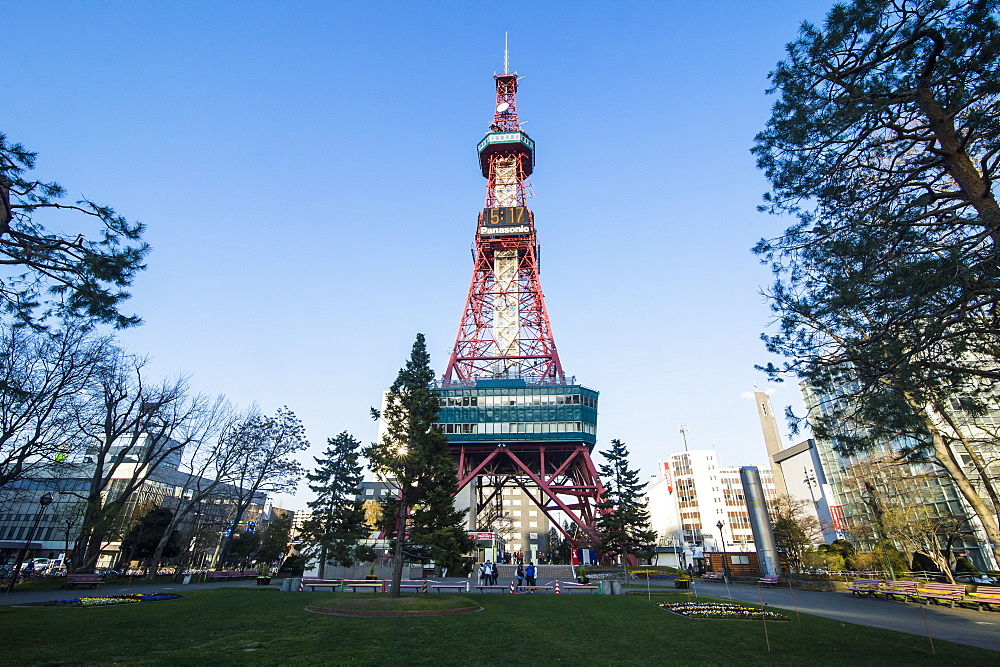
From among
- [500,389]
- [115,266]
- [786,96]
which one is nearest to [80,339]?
[115,266]

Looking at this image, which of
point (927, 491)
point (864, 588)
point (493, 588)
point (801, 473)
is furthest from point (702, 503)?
point (493, 588)

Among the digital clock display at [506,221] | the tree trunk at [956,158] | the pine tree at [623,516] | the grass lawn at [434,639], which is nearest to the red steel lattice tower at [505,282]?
the digital clock display at [506,221]

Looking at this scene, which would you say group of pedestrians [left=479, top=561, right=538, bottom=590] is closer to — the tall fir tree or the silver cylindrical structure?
the tall fir tree

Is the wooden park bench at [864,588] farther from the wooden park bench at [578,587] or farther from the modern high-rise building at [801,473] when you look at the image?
the modern high-rise building at [801,473]

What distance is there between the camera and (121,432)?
2956 cm

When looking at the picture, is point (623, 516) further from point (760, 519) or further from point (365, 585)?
point (365, 585)

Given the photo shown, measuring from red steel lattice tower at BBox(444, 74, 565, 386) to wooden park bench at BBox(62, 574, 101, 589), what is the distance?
36381mm

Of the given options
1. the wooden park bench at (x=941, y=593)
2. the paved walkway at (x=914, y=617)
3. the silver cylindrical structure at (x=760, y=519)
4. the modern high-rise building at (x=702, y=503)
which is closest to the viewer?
the paved walkway at (x=914, y=617)

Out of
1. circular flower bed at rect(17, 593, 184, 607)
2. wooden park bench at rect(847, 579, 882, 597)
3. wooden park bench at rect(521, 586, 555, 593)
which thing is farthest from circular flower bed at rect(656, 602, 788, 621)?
circular flower bed at rect(17, 593, 184, 607)

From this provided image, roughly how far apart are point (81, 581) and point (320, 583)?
12001 mm

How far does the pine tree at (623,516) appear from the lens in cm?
3284

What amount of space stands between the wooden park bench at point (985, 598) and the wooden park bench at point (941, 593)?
0.39 metres

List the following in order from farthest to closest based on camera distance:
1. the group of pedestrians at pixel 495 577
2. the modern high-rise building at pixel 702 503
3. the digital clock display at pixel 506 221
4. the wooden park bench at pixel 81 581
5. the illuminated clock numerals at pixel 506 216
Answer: the modern high-rise building at pixel 702 503, the illuminated clock numerals at pixel 506 216, the digital clock display at pixel 506 221, the group of pedestrians at pixel 495 577, the wooden park bench at pixel 81 581

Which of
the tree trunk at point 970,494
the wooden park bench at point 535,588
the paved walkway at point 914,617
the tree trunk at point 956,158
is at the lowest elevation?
the paved walkway at point 914,617
